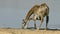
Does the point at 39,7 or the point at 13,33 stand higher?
the point at 39,7

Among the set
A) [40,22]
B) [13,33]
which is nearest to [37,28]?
[40,22]

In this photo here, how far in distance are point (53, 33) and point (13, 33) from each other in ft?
9.95

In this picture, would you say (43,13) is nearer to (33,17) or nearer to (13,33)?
(33,17)

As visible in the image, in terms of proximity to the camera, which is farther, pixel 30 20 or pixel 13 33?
pixel 30 20

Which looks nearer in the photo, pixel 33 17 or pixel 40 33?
pixel 40 33

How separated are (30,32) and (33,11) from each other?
2.81 meters

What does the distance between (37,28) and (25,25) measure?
68.0 inches

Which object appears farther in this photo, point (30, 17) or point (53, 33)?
point (30, 17)

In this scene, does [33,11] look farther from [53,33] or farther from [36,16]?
[53,33]

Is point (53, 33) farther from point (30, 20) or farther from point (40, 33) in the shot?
point (30, 20)

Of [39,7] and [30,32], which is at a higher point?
[39,7]

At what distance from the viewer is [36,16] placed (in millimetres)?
30016

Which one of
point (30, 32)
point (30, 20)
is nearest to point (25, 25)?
point (30, 20)

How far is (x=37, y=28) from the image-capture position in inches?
1171
